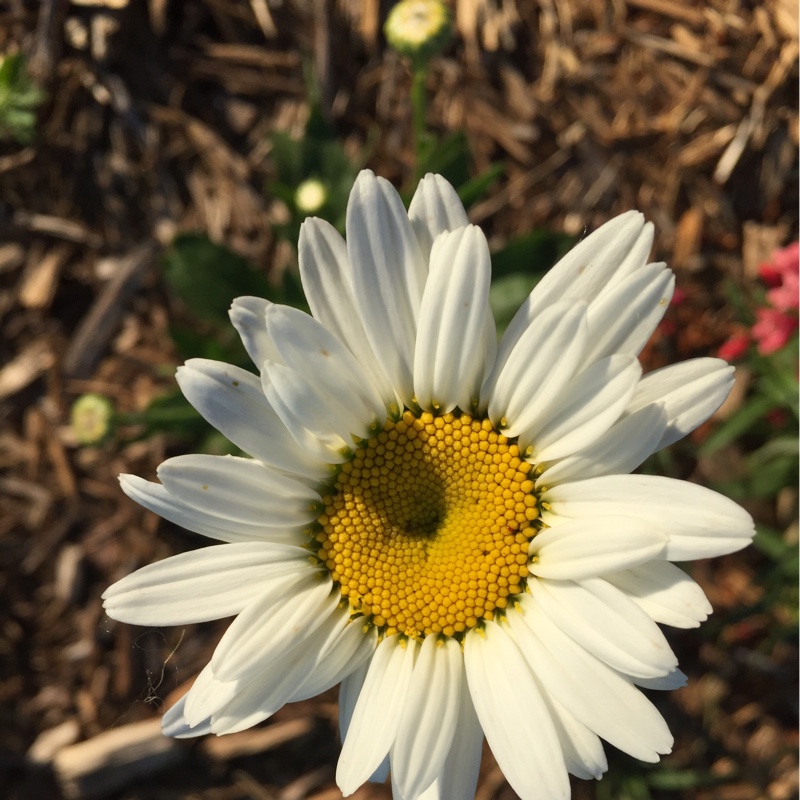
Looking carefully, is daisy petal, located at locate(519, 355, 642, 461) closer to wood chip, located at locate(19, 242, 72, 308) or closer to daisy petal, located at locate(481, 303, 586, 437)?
daisy petal, located at locate(481, 303, 586, 437)

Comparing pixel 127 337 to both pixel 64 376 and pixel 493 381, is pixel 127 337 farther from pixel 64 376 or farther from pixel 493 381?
pixel 493 381

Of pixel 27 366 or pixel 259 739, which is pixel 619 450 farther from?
pixel 27 366

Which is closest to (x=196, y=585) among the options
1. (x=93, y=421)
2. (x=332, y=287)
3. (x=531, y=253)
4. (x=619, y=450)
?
(x=332, y=287)

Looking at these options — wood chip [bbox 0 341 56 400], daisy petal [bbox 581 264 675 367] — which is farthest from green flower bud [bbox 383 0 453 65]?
wood chip [bbox 0 341 56 400]

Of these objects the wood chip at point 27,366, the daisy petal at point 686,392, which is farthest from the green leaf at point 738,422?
the wood chip at point 27,366

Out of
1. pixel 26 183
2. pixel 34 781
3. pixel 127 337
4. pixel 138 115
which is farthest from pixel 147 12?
pixel 34 781

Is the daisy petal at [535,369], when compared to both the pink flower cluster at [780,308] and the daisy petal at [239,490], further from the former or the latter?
the pink flower cluster at [780,308]
